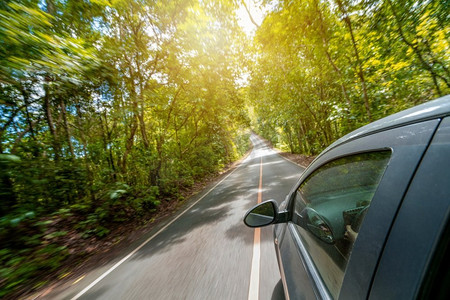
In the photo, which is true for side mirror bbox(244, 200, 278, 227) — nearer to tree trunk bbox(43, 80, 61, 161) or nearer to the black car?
the black car

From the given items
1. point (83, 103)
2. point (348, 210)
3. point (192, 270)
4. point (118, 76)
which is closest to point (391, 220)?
point (348, 210)

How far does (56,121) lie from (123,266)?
5.45 m

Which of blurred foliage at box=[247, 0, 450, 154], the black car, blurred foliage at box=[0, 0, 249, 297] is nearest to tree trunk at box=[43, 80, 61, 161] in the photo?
blurred foliage at box=[0, 0, 249, 297]

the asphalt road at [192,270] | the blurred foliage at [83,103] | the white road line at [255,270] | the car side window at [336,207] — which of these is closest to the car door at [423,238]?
the car side window at [336,207]

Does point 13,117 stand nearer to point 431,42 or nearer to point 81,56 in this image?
point 81,56

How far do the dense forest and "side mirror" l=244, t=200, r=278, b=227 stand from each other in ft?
12.3

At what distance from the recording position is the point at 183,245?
12.5 feet

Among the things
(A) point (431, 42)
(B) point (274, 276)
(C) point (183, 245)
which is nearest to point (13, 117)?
(C) point (183, 245)

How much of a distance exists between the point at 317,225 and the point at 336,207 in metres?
0.24

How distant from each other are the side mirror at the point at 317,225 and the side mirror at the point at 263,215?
0.24 meters

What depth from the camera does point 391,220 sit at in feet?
1.93

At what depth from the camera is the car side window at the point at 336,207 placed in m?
0.84

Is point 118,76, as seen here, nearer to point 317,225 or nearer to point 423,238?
point 317,225

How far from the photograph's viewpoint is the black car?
1.49 feet
